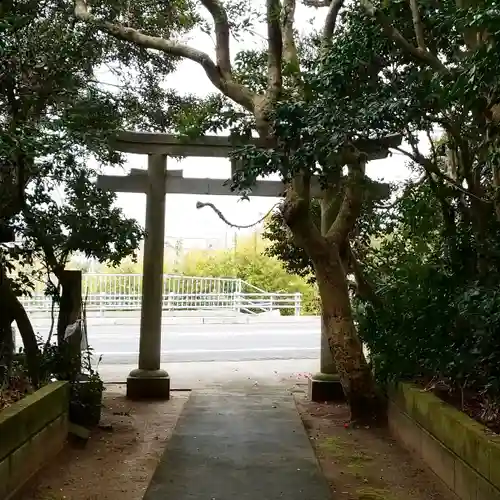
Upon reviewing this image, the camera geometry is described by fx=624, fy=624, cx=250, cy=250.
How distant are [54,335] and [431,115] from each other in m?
3.84

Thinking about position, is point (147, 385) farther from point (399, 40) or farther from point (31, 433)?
point (399, 40)

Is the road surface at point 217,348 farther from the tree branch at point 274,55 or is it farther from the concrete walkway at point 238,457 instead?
the tree branch at point 274,55

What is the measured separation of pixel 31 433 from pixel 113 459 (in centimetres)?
98

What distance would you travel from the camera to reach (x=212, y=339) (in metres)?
14.4

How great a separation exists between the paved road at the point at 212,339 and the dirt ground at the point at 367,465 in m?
5.53

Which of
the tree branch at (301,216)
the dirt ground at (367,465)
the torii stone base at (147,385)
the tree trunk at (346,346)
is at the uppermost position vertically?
the tree branch at (301,216)

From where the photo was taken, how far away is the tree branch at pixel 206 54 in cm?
587

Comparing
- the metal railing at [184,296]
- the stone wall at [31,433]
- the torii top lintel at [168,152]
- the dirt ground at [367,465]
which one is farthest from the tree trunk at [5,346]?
the metal railing at [184,296]

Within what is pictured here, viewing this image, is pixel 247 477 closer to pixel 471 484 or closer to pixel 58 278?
pixel 471 484

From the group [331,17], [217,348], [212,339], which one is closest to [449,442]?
[331,17]

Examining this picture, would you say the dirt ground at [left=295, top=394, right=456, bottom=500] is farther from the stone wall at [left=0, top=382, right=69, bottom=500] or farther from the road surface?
the road surface

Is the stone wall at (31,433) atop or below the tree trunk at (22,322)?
below

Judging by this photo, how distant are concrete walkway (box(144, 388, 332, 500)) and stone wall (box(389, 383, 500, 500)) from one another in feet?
2.69

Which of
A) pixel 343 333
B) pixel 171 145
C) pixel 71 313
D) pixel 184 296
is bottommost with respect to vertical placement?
pixel 343 333
